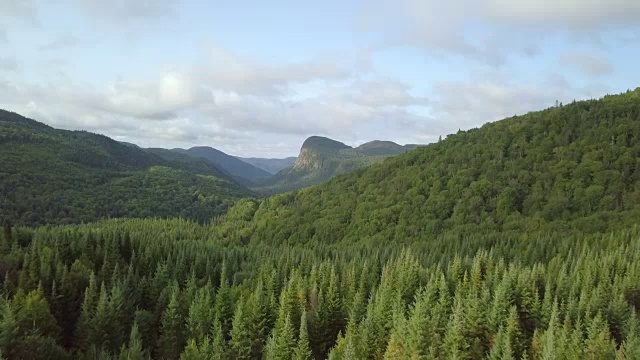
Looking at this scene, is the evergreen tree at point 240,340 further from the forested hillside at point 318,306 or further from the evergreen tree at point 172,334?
the evergreen tree at point 172,334

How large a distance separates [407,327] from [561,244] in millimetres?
93552

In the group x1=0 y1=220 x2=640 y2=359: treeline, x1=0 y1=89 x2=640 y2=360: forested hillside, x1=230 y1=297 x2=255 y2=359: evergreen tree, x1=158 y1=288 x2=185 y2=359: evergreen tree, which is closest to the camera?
x1=0 y1=220 x2=640 y2=359: treeline

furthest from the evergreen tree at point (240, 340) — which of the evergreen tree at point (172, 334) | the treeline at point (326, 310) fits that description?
the evergreen tree at point (172, 334)

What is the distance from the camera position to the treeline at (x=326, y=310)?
6669 cm

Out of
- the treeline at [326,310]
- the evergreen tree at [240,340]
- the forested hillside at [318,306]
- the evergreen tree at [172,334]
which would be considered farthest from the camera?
the evergreen tree at [172,334]

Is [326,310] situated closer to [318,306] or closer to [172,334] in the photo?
[318,306]

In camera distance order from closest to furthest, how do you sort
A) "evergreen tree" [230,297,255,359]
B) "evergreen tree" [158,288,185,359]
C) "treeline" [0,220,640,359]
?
"treeline" [0,220,640,359], "evergreen tree" [230,297,255,359], "evergreen tree" [158,288,185,359]

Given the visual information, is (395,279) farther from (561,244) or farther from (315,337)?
(561,244)

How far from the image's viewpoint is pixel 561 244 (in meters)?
139

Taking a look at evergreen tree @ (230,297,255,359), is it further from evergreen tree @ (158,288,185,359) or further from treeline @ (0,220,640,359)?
evergreen tree @ (158,288,185,359)

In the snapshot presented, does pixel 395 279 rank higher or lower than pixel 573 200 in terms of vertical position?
lower

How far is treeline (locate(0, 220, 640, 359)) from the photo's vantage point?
6669 centimetres

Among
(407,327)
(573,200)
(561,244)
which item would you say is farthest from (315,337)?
(573,200)

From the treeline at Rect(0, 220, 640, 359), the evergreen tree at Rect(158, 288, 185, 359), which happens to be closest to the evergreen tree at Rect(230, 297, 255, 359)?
the treeline at Rect(0, 220, 640, 359)
